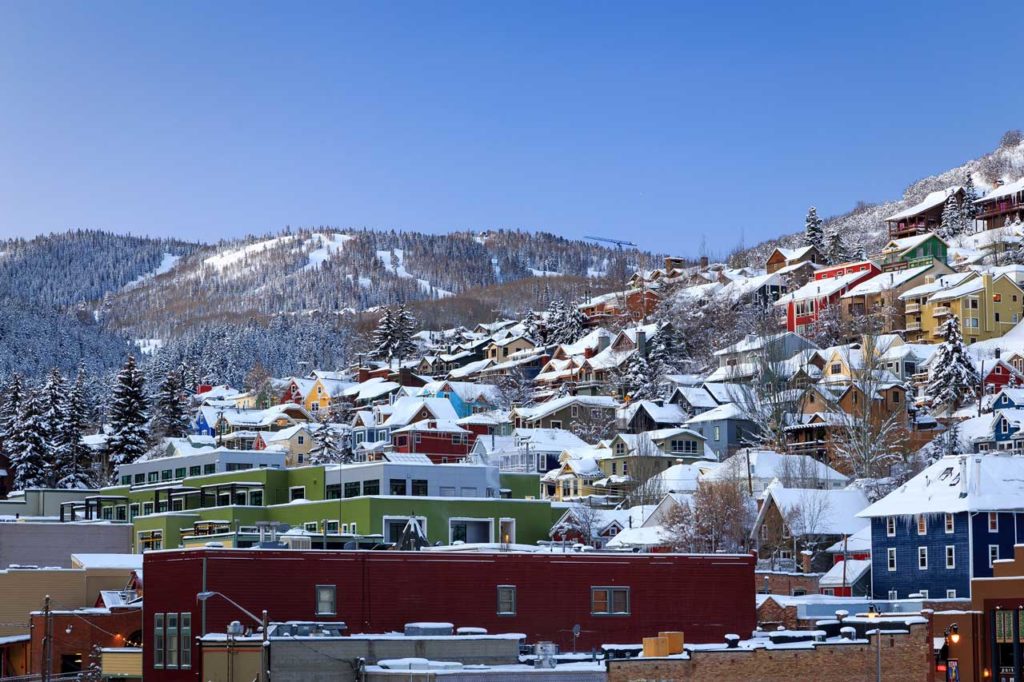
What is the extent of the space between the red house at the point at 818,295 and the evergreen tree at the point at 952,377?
33.3 meters

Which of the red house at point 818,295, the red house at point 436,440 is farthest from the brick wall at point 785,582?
the red house at point 818,295

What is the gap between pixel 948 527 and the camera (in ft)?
267

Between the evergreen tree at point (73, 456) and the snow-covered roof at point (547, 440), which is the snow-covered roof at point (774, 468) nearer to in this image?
the snow-covered roof at point (547, 440)

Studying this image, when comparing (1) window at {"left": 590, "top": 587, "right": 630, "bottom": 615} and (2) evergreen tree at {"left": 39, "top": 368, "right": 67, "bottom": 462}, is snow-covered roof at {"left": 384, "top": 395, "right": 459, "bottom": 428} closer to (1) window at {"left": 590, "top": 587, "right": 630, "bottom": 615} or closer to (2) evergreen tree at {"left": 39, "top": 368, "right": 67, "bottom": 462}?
(2) evergreen tree at {"left": 39, "top": 368, "right": 67, "bottom": 462}

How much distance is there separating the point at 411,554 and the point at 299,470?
3604 cm

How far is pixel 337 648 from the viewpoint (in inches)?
1774

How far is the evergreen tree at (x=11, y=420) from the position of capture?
126719 mm

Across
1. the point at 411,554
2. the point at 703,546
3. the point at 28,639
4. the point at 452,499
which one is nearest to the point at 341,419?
the point at 703,546

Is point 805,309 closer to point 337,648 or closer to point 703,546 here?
point 703,546

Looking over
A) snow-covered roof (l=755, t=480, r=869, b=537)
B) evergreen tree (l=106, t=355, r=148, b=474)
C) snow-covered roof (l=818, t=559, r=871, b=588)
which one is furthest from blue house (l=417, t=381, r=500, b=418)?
snow-covered roof (l=818, t=559, r=871, b=588)

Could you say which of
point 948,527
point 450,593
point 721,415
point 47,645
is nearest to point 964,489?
point 948,527

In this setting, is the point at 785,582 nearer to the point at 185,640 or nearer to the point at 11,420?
the point at 185,640

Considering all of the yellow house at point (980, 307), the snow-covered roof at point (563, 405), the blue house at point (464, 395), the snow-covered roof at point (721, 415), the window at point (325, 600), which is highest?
the yellow house at point (980, 307)

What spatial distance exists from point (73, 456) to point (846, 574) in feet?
218
